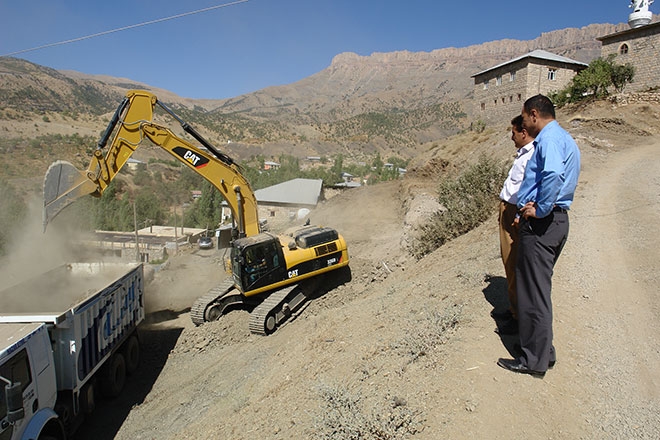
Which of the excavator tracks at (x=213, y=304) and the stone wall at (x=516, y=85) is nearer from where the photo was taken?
the excavator tracks at (x=213, y=304)

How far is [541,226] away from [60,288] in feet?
32.2

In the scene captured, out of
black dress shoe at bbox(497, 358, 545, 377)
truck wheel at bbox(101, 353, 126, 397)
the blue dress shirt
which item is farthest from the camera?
truck wheel at bbox(101, 353, 126, 397)

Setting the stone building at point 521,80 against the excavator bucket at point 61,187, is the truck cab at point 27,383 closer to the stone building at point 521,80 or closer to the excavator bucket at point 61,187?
the excavator bucket at point 61,187

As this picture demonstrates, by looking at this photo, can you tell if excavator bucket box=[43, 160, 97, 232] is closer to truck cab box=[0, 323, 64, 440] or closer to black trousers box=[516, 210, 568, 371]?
truck cab box=[0, 323, 64, 440]

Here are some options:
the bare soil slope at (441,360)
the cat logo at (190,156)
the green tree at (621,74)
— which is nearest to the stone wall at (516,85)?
the green tree at (621,74)

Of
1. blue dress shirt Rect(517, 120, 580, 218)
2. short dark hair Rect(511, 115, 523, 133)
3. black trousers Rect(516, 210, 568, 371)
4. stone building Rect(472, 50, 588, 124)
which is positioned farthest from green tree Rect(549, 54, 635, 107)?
black trousers Rect(516, 210, 568, 371)

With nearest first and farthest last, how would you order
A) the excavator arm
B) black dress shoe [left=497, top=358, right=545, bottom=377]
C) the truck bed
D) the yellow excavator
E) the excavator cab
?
1. black dress shoe [left=497, top=358, right=545, bottom=377]
2. the truck bed
3. the excavator arm
4. the yellow excavator
5. the excavator cab

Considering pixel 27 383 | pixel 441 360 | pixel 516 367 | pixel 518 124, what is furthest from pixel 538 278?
pixel 27 383

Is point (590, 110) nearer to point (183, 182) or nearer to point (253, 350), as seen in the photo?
point (253, 350)

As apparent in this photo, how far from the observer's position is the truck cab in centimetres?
430

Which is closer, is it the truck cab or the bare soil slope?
the bare soil slope

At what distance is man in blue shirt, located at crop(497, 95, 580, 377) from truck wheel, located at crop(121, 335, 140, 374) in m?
7.41

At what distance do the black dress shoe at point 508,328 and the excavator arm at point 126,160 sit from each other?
26.5 ft

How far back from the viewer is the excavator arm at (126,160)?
326 inches
